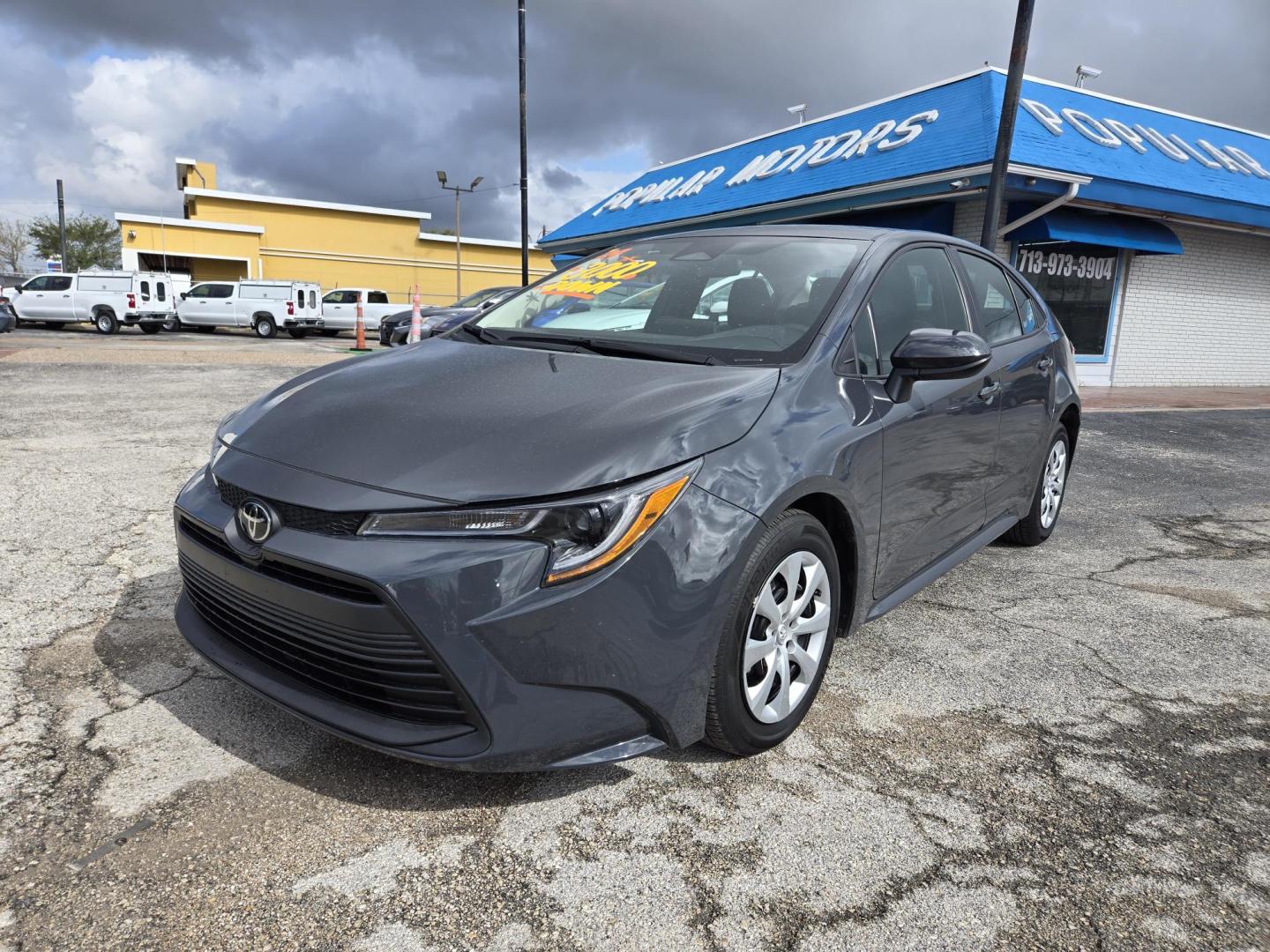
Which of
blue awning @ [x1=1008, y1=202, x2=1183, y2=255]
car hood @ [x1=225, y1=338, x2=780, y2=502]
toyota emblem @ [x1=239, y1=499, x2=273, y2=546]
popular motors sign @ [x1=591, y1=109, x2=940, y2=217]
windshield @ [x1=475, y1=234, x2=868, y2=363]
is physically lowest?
toyota emblem @ [x1=239, y1=499, x2=273, y2=546]

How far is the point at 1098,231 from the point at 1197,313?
4475mm

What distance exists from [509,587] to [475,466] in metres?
0.32

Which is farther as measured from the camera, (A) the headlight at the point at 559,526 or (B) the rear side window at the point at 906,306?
(B) the rear side window at the point at 906,306

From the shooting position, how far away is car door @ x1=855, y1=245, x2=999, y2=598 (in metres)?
2.91

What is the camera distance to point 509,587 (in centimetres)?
192

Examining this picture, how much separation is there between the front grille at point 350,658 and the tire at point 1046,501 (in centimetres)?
343

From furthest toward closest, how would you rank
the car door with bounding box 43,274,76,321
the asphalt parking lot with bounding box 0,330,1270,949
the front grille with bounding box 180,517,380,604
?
1. the car door with bounding box 43,274,76,321
2. the front grille with bounding box 180,517,380,604
3. the asphalt parking lot with bounding box 0,330,1270,949

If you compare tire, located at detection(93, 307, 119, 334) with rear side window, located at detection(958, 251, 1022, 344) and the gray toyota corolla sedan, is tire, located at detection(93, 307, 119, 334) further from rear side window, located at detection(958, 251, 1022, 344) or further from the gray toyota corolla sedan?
rear side window, located at detection(958, 251, 1022, 344)

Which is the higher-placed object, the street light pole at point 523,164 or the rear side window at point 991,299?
the street light pole at point 523,164

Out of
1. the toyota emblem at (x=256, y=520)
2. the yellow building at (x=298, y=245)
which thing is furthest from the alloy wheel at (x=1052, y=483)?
the yellow building at (x=298, y=245)

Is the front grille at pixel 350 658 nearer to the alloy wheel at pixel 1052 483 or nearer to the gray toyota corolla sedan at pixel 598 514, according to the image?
the gray toyota corolla sedan at pixel 598 514

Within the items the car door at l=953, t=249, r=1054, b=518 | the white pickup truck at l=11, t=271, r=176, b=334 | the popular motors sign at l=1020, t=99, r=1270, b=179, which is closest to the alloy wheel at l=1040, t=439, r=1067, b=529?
the car door at l=953, t=249, r=1054, b=518

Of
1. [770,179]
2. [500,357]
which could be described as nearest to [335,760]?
[500,357]

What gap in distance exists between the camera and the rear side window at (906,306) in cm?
292
